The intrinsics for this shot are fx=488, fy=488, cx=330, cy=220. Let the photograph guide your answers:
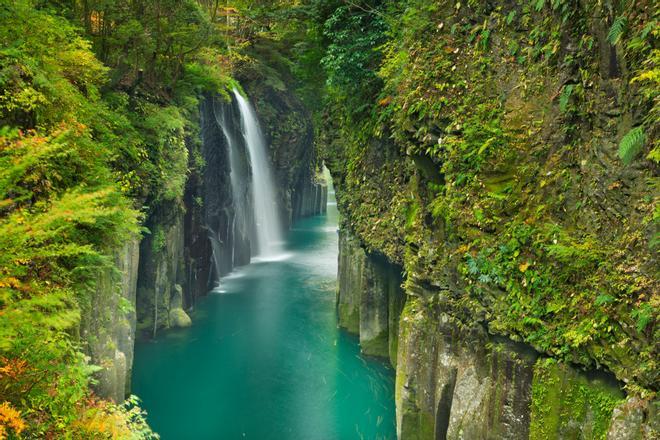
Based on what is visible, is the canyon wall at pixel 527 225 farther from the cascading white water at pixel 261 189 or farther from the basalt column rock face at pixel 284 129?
the basalt column rock face at pixel 284 129

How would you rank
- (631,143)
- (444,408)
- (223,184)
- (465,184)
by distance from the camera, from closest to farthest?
(631,143) < (465,184) < (444,408) < (223,184)

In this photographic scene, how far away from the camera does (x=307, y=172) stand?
4903 centimetres

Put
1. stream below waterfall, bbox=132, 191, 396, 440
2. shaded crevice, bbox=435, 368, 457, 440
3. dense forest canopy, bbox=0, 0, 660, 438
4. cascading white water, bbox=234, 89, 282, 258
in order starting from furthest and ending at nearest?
cascading white water, bbox=234, 89, 282, 258 → stream below waterfall, bbox=132, 191, 396, 440 → shaded crevice, bbox=435, 368, 457, 440 → dense forest canopy, bbox=0, 0, 660, 438

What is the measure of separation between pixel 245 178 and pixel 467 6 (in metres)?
22.6

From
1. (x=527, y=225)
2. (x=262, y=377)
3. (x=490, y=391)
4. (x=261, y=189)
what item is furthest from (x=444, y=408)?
(x=261, y=189)

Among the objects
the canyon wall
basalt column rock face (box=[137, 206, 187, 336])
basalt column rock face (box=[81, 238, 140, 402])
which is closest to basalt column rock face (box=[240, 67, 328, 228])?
basalt column rock face (box=[137, 206, 187, 336])

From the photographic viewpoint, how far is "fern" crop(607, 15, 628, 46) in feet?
20.1

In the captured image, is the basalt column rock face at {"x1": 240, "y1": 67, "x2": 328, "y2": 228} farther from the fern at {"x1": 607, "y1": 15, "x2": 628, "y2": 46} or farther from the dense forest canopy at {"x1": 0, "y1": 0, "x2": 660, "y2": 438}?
the fern at {"x1": 607, "y1": 15, "x2": 628, "y2": 46}

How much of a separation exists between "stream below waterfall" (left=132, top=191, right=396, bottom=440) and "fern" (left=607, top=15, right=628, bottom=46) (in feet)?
35.8

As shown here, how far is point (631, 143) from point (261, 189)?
30673mm

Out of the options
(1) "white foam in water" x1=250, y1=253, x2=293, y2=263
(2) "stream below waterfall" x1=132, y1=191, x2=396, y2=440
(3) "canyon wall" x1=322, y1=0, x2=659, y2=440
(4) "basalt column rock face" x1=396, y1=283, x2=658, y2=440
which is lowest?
(2) "stream below waterfall" x1=132, y1=191, x2=396, y2=440

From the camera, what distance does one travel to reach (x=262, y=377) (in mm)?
16391

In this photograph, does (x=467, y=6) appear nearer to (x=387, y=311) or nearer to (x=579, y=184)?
(x=579, y=184)

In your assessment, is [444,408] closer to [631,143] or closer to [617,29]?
[631,143]
